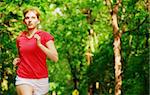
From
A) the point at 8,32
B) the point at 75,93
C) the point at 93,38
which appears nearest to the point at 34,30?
the point at 8,32

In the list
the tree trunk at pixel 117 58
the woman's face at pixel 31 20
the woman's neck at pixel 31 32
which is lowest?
the tree trunk at pixel 117 58

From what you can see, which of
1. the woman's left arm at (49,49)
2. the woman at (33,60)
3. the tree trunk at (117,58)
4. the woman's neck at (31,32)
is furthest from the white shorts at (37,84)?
the tree trunk at (117,58)

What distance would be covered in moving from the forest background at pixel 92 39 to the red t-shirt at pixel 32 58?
38.6 feet

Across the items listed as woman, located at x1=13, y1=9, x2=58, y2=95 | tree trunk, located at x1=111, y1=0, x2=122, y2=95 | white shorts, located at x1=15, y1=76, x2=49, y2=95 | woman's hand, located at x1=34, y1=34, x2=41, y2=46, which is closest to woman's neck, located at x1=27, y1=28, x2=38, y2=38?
woman, located at x1=13, y1=9, x2=58, y2=95

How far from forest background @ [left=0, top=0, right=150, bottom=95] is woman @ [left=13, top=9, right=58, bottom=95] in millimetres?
11726

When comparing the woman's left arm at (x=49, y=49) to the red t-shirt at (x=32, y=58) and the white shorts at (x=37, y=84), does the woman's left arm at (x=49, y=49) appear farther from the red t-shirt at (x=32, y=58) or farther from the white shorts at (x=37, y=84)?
the white shorts at (x=37, y=84)

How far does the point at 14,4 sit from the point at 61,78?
122 feet

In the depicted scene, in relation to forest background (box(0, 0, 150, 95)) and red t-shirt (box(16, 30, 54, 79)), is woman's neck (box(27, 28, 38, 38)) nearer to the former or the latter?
red t-shirt (box(16, 30, 54, 79))

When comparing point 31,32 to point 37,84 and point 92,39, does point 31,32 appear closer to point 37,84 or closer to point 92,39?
point 37,84

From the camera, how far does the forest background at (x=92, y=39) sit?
21141 mm

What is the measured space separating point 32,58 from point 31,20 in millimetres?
482

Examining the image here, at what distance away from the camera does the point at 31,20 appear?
579 cm

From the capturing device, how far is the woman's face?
228 inches

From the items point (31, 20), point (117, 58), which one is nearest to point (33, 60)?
point (31, 20)
